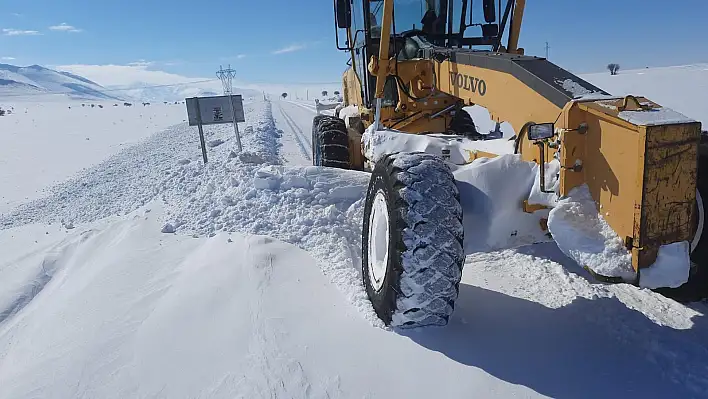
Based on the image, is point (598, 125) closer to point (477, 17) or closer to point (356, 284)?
point (356, 284)

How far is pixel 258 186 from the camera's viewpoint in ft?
17.7

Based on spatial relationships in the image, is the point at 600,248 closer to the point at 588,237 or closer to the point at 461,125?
the point at 588,237

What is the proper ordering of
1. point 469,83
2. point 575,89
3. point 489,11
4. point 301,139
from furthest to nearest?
point 301,139, point 489,11, point 469,83, point 575,89

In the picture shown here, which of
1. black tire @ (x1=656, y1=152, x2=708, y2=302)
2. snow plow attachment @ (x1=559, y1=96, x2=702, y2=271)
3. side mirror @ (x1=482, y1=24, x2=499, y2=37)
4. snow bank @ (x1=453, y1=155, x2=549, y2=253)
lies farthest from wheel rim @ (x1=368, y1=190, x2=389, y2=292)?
side mirror @ (x1=482, y1=24, x2=499, y2=37)

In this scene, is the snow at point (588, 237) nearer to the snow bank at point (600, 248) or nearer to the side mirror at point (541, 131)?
the snow bank at point (600, 248)

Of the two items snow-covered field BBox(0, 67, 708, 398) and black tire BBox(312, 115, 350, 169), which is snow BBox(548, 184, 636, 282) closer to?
snow-covered field BBox(0, 67, 708, 398)

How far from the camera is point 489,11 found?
18.6 feet

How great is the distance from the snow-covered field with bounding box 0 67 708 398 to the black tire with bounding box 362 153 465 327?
0.90 ft

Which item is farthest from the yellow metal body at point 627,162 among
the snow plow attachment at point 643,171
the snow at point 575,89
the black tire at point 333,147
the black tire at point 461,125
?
the black tire at point 333,147

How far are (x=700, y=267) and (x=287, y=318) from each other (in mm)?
2635

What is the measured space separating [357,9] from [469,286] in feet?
13.1

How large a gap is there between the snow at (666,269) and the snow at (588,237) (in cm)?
7

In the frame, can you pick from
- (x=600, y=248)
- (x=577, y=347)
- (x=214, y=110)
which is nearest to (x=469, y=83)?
(x=600, y=248)

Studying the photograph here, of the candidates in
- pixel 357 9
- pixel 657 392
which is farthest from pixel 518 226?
pixel 357 9
